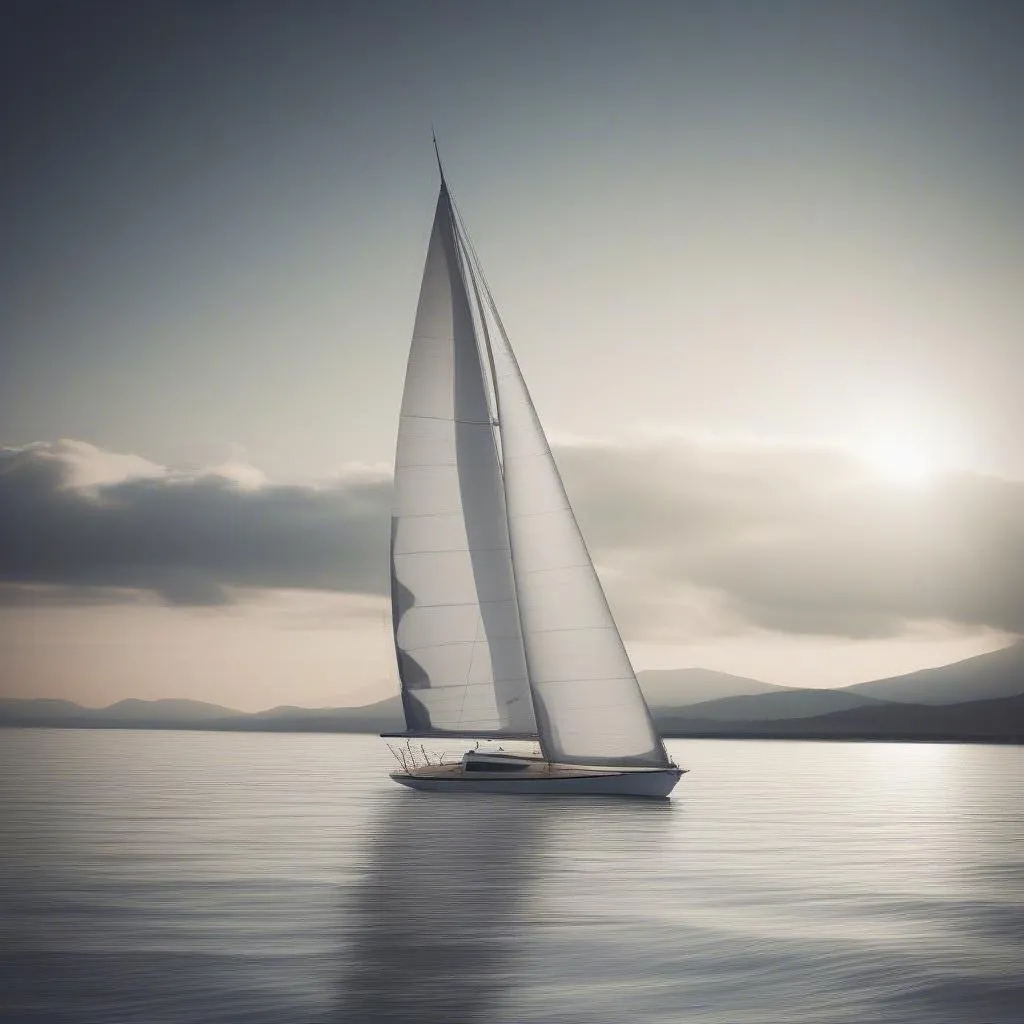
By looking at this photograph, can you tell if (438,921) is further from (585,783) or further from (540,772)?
(540,772)

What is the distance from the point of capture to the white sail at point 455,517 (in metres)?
51.1

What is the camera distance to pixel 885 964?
20.5 metres

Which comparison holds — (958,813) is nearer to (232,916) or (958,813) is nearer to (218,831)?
(218,831)

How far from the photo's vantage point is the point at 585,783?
47094 millimetres

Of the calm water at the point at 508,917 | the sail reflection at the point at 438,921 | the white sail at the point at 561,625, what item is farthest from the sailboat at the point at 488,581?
the sail reflection at the point at 438,921

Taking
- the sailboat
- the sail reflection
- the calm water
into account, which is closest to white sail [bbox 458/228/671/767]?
the sailboat

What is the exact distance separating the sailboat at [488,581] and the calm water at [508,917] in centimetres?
277

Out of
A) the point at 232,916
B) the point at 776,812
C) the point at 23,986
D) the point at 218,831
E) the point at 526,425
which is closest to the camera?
the point at 23,986

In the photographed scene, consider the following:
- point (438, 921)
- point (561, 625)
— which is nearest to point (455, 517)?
point (561, 625)

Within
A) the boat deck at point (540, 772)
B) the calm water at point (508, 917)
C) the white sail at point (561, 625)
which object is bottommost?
the calm water at point (508, 917)

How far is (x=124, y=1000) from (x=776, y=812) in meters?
44.6

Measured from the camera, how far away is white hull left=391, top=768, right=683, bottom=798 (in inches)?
1854

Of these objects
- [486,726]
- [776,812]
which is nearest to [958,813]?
[776,812]

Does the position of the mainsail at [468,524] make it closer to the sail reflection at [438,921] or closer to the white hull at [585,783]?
the white hull at [585,783]
